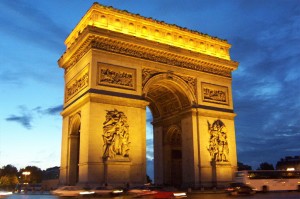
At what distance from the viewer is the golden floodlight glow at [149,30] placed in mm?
29797

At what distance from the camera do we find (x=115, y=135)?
27781 millimetres

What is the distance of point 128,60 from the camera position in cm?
2998

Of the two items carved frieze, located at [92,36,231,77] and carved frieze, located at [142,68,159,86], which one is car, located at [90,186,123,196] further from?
carved frieze, located at [92,36,231,77]

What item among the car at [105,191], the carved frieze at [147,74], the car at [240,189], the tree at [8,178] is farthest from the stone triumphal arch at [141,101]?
the tree at [8,178]

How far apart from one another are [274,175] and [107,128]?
15.3 meters

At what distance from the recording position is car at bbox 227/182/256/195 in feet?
89.4

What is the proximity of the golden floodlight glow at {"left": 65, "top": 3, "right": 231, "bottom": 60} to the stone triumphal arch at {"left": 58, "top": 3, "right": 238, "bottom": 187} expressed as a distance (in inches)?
3.2

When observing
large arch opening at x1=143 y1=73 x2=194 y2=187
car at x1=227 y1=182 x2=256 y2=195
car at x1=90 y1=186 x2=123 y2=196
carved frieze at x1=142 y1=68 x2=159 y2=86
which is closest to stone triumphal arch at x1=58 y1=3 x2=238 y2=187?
carved frieze at x1=142 y1=68 x2=159 y2=86

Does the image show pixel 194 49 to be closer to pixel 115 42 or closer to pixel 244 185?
pixel 115 42

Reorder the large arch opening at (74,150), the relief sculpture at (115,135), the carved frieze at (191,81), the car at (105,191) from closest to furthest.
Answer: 1. the car at (105,191)
2. the relief sculpture at (115,135)
3. the large arch opening at (74,150)
4. the carved frieze at (191,81)

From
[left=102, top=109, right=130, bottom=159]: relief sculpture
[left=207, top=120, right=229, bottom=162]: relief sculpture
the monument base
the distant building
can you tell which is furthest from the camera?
the distant building

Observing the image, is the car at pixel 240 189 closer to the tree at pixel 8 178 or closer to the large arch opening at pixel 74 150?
the large arch opening at pixel 74 150

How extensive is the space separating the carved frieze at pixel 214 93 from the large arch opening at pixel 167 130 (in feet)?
6.95

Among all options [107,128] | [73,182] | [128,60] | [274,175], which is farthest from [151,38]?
[274,175]
